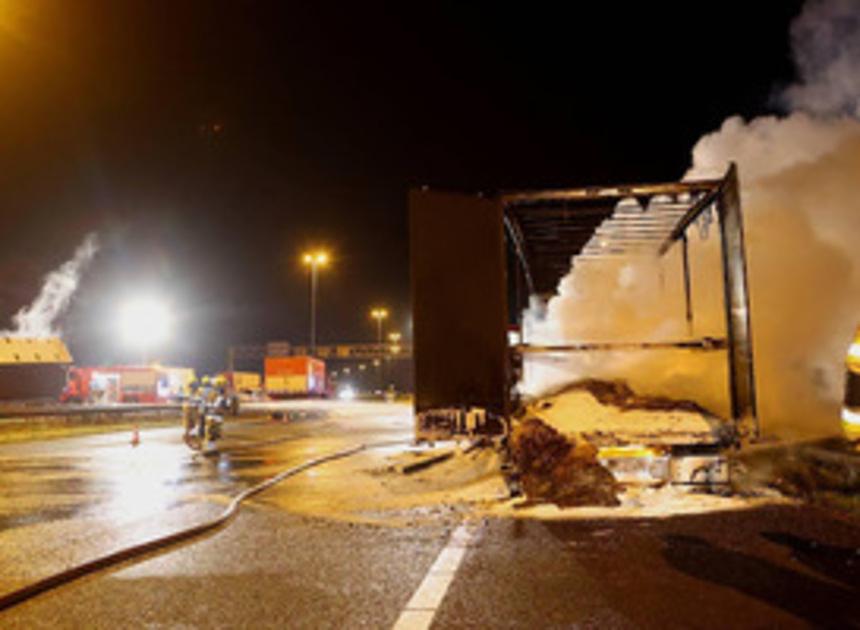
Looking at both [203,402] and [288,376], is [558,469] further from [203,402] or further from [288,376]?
[288,376]

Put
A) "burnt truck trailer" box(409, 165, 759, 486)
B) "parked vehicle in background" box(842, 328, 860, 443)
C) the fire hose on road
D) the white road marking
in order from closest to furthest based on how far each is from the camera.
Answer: the white road marking
the fire hose on road
"parked vehicle in background" box(842, 328, 860, 443)
"burnt truck trailer" box(409, 165, 759, 486)

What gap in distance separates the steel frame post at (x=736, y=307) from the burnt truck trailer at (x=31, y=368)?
32.8 metres

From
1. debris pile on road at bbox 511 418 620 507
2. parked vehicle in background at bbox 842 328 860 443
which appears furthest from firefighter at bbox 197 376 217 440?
parked vehicle in background at bbox 842 328 860 443

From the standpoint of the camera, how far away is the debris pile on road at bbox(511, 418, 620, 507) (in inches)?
267

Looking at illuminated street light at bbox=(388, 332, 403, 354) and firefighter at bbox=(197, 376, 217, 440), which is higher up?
illuminated street light at bbox=(388, 332, 403, 354)

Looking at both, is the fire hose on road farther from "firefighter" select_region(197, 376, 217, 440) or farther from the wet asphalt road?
"firefighter" select_region(197, 376, 217, 440)

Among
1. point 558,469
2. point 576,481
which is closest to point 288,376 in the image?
point 558,469

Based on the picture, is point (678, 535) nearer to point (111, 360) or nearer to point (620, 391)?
point (620, 391)

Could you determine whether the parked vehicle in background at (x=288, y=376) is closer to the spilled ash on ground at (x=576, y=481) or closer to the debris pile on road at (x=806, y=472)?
the spilled ash on ground at (x=576, y=481)

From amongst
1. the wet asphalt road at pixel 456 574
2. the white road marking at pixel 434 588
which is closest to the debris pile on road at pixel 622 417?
the wet asphalt road at pixel 456 574

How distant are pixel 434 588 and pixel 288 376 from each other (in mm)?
41471

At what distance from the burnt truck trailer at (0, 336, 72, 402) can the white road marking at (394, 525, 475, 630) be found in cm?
3245

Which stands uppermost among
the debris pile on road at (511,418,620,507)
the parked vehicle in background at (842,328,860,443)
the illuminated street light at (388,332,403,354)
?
the illuminated street light at (388,332,403,354)

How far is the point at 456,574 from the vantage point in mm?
4547
